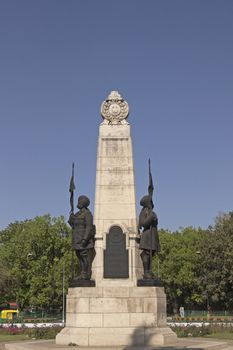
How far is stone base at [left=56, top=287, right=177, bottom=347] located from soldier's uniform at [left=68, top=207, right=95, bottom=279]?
806 mm

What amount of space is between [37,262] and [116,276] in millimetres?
44688

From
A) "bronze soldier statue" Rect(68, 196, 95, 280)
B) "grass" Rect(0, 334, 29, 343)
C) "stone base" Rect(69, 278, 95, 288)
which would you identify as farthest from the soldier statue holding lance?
"grass" Rect(0, 334, 29, 343)

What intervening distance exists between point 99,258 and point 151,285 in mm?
2191

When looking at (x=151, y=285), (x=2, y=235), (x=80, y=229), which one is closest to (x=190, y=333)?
(x=151, y=285)

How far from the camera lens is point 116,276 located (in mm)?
19734

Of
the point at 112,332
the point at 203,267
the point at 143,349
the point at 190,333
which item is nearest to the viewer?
the point at 143,349

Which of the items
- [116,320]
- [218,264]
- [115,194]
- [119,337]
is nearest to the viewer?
[119,337]

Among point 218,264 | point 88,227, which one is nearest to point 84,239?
A: point 88,227

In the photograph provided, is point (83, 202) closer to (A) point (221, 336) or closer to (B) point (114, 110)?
(B) point (114, 110)

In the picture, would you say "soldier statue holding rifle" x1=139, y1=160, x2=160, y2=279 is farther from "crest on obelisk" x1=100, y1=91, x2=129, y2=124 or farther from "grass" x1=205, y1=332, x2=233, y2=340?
"grass" x1=205, y1=332, x2=233, y2=340

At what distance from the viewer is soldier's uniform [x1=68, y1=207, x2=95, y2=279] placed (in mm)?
19766

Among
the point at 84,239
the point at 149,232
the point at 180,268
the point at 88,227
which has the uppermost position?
the point at 180,268

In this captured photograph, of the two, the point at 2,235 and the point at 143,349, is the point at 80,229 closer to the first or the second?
the point at 143,349

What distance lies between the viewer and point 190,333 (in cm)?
2617
